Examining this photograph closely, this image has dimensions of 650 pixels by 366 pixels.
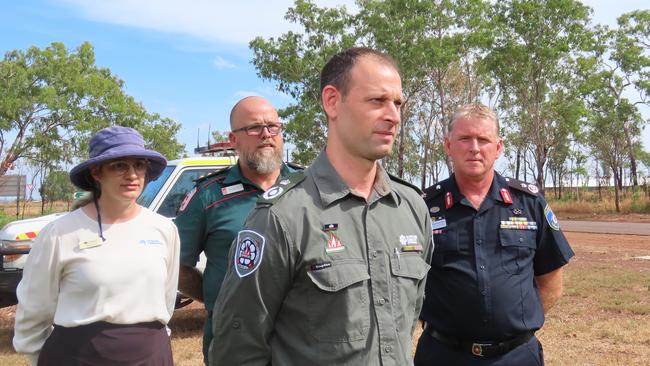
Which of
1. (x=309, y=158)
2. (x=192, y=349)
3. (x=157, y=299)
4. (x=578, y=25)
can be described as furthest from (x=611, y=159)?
(x=157, y=299)

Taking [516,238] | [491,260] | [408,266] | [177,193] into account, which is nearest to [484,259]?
[491,260]

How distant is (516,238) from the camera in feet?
9.59

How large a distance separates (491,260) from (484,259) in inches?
1.4

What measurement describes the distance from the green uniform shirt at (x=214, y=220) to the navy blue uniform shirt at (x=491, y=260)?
0.90 meters

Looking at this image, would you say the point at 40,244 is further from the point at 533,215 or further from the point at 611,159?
the point at 611,159

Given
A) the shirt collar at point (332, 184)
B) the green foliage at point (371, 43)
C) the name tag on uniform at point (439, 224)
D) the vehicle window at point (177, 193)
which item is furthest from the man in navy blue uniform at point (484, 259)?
the green foliage at point (371, 43)

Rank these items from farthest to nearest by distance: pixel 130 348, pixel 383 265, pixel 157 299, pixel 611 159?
pixel 611 159 → pixel 157 299 → pixel 130 348 → pixel 383 265

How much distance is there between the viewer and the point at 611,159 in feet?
125

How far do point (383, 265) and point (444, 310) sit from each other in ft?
4.07

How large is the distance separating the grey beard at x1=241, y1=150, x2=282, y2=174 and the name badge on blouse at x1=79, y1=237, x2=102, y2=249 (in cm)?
87

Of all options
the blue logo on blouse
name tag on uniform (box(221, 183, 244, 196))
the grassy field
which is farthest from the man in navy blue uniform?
the grassy field

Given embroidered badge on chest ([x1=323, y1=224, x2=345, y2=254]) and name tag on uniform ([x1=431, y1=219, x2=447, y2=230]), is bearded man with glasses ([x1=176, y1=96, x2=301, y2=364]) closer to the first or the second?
name tag on uniform ([x1=431, y1=219, x2=447, y2=230])

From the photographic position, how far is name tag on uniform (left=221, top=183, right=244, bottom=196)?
10.0ft

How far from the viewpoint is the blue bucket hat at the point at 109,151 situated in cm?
275
